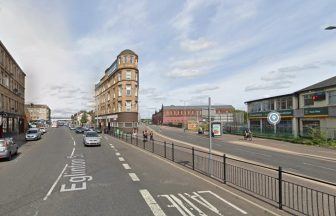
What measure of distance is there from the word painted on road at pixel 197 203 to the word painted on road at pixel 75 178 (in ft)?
11.6

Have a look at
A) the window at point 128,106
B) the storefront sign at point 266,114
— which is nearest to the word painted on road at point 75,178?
the storefront sign at point 266,114

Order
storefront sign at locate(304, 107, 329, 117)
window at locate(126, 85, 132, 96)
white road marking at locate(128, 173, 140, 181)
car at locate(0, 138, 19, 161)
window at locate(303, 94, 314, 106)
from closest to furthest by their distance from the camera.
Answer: white road marking at locate(128, 173, 140, 181) → car at locate(0, 138, 19, 161) → storefront sign at locate(304, 107, 329, 117) → window at locate(303, 94, 314, 106) → window at locate(126, 85, 132, 96)

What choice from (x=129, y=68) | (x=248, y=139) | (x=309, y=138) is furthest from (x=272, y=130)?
(x=129, y=68)

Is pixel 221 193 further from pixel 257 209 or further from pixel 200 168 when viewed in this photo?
pixel 200 168

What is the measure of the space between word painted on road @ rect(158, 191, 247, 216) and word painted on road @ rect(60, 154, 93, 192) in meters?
3.54

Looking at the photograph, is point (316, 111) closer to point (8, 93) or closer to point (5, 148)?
point (5, 148)

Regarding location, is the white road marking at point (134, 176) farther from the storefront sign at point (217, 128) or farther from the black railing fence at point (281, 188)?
the storefront sign at point (217, 128)

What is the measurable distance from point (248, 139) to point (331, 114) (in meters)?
12.3

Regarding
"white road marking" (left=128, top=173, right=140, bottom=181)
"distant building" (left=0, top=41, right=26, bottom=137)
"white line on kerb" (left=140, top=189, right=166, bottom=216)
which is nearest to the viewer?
"white line on kerb" (left=140, top=189, right=166, bottom=216)

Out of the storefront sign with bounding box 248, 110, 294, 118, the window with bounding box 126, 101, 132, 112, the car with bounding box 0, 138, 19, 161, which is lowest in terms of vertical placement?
the car with bounding box 0, 138, 19, 161

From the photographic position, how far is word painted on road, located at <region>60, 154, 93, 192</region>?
11305 millimetres

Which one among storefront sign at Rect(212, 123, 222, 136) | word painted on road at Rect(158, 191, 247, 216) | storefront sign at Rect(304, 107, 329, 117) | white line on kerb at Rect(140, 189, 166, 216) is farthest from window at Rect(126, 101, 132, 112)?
word painted on road at Rect(158, 191, 247, 216)

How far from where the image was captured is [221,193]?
10336 mm

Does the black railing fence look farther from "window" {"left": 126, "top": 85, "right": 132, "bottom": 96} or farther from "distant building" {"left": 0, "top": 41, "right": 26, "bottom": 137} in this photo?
"window" {"left": 126, "top": 85, "right": 132, "bottom": 96}
